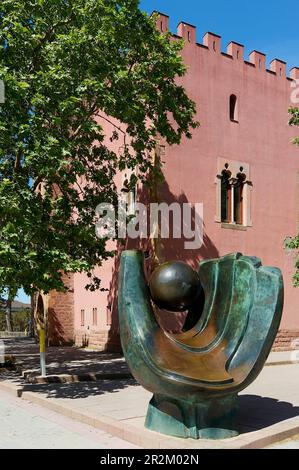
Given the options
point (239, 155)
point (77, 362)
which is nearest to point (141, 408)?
point (77, 362)

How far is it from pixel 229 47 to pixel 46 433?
18.1m

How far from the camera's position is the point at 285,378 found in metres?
13.4

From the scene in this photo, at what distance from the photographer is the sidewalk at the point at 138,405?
Result: 6406 mm

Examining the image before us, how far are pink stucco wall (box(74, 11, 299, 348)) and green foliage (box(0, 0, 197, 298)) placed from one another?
5703 mm

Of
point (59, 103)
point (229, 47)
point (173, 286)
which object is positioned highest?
point (229, 47)

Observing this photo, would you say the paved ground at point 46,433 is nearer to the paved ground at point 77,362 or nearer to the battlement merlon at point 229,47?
the paved ground at point 77,362

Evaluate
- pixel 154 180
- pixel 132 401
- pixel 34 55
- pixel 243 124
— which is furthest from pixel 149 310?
pixel 243 124

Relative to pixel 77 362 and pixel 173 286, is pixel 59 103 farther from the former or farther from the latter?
pixel 77 362

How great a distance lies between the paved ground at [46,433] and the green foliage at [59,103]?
8.11 ft

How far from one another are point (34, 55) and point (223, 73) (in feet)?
36.3

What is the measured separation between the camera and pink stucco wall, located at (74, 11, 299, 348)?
63.6 ft

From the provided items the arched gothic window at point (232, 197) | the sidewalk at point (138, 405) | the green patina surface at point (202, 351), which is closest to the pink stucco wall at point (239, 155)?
the arched gothic window at point (232, 197)

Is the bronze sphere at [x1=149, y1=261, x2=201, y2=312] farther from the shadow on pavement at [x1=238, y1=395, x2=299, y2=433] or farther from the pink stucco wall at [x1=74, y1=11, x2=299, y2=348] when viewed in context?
the pink stucco wall at [x1=74, y1=11, x2=299, y2=348]

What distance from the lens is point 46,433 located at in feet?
23.6
